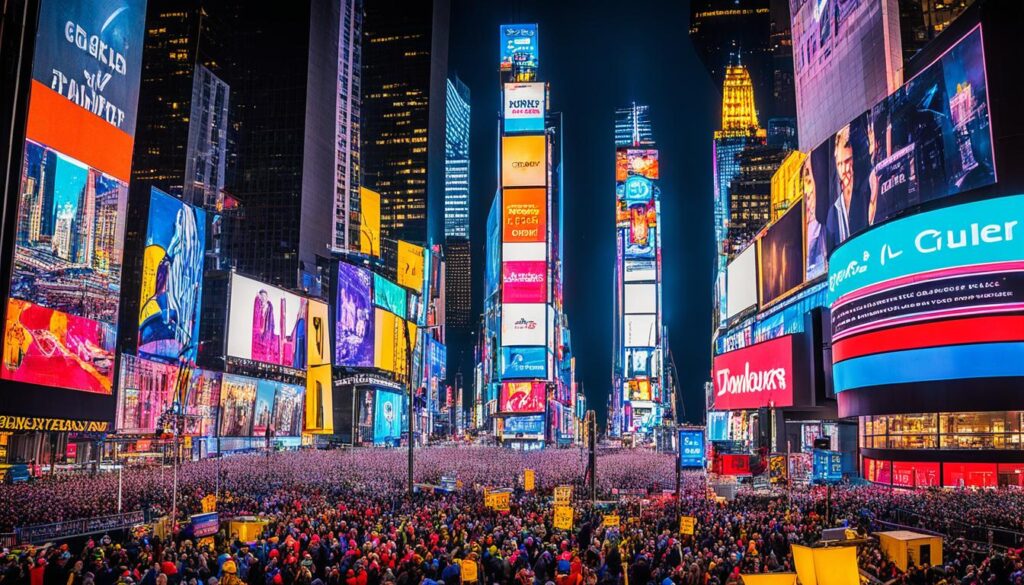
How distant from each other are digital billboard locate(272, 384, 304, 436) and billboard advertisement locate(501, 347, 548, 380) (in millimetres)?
25145

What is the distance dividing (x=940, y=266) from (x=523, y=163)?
57.9 m

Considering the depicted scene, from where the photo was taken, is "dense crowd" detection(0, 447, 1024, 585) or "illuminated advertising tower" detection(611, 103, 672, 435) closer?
"dense crowd" detection(0, 447, 1024, 585)

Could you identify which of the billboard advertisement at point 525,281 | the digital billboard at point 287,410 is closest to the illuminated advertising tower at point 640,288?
the billboard advertisement at point 525,281

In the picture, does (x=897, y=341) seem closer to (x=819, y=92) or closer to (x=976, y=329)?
(x=976, y=329)

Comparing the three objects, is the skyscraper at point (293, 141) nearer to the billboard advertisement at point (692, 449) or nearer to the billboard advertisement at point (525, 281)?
the billboard advertisement at point (525, 281)

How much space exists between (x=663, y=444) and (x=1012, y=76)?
91061 millimetres

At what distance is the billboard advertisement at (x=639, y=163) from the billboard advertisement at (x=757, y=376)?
85.6 m

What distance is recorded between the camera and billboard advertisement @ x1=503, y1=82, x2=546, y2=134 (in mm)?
98625

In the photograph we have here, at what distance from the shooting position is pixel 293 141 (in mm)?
162625

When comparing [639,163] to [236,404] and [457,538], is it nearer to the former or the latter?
[236,404]

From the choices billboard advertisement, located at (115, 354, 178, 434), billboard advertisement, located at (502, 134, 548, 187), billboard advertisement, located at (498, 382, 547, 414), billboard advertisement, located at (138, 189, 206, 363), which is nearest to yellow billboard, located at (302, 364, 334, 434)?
billboard advertisement, located at (115, 354, 178, 434)

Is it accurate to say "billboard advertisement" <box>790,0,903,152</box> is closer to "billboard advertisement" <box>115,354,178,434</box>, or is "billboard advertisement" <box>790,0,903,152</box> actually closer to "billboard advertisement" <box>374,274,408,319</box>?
"billboard advertisement" <box>374,274,408,319</box>

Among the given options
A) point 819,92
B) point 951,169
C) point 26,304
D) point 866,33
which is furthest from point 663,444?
point 26,304

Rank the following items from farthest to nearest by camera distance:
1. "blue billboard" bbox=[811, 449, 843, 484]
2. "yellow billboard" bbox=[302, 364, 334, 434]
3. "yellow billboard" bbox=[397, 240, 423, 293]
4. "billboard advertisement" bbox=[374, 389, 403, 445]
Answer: "yellow billboard" bbox=[397, 240, 423, 293] → "billboard advertisement" bbox=[374, 389, 403, 445] → "yellow billboard" bbox=[302, 364, 334, 434] → "blue billboard" bbox=[811, 449, 843, 484]
